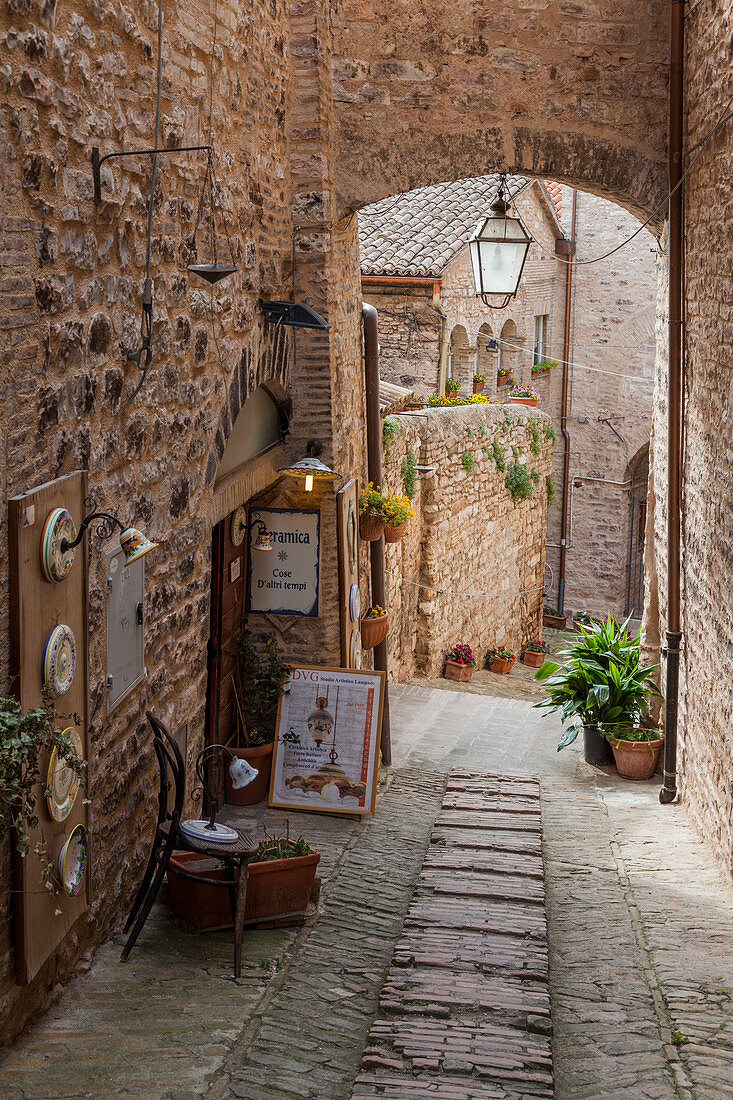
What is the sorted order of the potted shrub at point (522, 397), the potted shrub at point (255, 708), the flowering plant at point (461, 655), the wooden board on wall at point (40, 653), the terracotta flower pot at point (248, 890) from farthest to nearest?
the potted shrub at point (522, 397) < the flowering plant at point (461, 655) < the potted shrub at point (255, 708) < the terracotta flower pot at point (248, 890) < the wooden board on wall at point (40, 653)

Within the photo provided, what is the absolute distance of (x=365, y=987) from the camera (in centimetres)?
415

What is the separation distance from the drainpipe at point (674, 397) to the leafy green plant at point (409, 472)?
11.3ft

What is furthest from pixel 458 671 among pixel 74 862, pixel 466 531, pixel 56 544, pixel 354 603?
pixel 56 544

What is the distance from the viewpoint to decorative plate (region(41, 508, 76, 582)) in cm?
317

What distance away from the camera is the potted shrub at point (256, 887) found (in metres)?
4.30

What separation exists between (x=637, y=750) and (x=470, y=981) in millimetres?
3788

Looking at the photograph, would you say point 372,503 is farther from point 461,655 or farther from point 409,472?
point 461,655

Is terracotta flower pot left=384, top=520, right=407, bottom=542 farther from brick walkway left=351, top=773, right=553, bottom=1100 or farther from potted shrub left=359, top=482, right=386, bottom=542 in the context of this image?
brick walkway left=351, top=773, right=553, bottom=1100

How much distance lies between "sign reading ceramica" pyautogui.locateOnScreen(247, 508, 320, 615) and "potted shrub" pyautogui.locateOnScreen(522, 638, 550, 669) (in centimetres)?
805

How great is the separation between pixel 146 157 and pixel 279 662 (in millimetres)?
3418

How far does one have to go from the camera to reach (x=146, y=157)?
159 inches

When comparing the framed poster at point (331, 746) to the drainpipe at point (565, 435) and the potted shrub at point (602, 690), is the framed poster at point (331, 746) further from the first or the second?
the drainpipe at point (565, 435)

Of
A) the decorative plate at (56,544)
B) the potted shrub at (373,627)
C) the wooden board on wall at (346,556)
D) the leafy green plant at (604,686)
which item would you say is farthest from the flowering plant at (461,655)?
the decorative plate at (56,544)

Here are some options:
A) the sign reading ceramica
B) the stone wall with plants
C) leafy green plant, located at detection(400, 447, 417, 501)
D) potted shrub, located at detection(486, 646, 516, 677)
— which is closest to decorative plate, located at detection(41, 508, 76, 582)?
the sign reading ceramica
